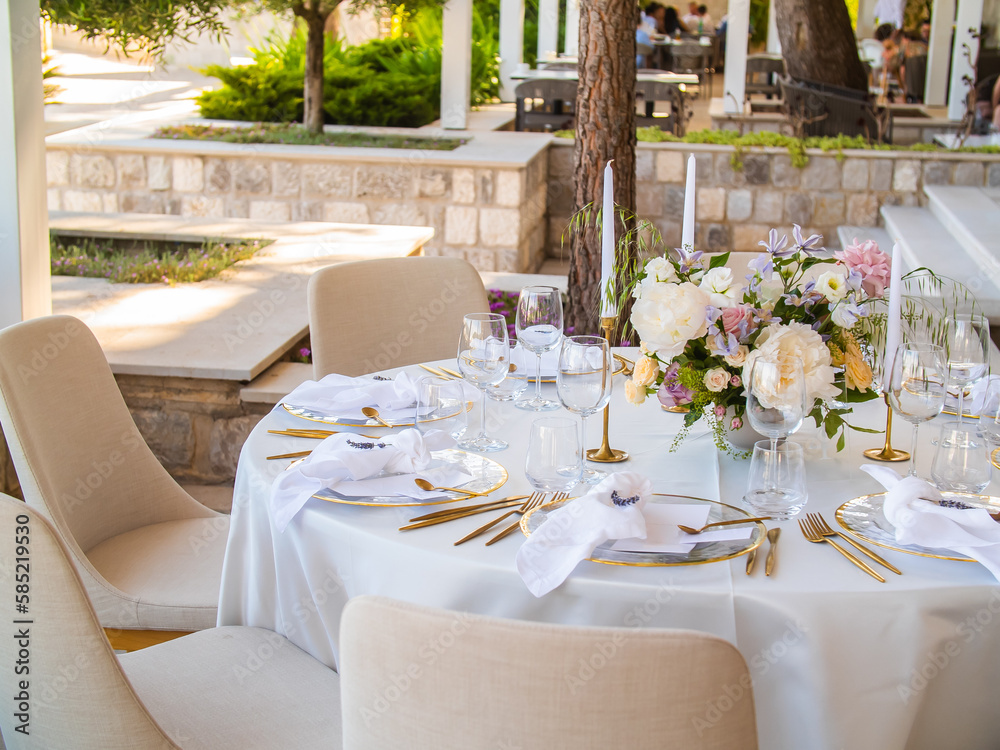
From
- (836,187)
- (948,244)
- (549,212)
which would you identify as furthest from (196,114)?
(948,244)

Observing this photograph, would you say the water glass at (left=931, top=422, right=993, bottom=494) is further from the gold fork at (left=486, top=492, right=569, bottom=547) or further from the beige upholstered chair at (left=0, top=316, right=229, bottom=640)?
the beige upholstered chair at (left=0, top=316, right=229, bottom=640)

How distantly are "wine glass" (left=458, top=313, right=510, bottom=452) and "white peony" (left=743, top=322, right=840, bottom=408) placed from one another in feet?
1.58

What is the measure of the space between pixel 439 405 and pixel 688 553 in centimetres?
54

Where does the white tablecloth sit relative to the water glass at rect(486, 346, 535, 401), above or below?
below

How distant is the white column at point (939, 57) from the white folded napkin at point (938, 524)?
11527mm

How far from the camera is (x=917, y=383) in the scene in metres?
1.71

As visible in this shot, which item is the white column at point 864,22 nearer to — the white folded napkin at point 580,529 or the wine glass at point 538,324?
the wine glass at point 538,324

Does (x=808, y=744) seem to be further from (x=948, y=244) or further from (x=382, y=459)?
(x=948, y=244)

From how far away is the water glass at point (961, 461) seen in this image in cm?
169

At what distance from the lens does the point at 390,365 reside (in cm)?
307

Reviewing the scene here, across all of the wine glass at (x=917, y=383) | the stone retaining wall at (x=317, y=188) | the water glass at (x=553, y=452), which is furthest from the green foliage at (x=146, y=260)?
the wine glass at (x=917, y=383)

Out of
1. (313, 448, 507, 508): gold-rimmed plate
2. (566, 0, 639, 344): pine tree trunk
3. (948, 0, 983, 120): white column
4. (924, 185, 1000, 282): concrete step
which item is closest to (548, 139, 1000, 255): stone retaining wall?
(924, 185, 1000, 282): concrete step

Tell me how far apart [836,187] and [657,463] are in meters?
5.72

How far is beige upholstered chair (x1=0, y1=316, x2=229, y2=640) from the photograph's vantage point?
2096mm
